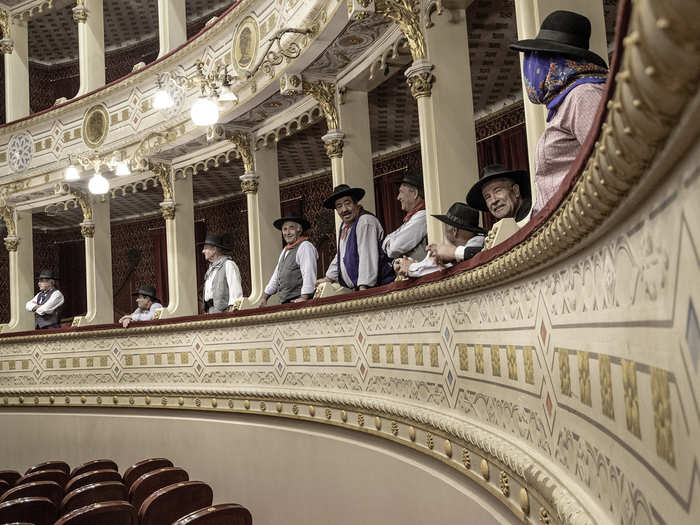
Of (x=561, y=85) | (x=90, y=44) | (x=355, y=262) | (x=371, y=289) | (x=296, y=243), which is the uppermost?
(x=90, y=44)

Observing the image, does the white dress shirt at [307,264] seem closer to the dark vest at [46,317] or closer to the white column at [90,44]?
the dark vest at [46,317]

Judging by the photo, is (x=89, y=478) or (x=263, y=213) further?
(x=263, y=213)

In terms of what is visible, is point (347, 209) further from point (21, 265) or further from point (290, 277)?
point (21, 265)

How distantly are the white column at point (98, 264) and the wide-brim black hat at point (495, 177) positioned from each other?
994 centimetres

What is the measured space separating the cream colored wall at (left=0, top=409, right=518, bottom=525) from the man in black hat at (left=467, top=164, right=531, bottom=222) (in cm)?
152

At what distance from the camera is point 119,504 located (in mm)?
4105

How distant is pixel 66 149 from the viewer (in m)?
12.5

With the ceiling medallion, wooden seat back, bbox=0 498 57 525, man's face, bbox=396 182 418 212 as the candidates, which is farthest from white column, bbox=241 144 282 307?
wooden seat back, bbox=0 498 57 525

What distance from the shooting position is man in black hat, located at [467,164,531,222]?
3896 millimetres

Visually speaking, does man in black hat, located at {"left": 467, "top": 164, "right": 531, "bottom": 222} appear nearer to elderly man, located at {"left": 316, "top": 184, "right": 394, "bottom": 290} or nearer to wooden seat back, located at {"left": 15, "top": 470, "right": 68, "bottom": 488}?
elderly man, located at {"left": 316, "top": 184, "right": 394, "bottom": 290}

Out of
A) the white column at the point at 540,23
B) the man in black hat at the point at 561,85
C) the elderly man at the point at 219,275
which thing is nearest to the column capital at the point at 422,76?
the white column at the point at 540,23

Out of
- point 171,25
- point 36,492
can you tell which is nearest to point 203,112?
point 36,492

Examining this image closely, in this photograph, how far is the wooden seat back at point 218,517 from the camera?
11.6ft

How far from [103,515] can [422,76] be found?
3827 millimetres
